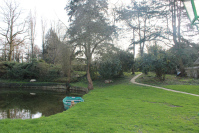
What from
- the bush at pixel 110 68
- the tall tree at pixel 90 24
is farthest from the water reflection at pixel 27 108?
the bush at pixel 110 68

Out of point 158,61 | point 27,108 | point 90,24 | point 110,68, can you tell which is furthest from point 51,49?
point 158,61

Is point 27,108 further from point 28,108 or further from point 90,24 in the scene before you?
point 90,24

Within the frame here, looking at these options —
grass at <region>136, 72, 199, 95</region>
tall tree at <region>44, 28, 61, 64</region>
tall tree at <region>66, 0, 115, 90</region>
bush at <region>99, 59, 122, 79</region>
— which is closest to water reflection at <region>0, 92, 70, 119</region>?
tall tree at <region>66, 0, 115, 90</region>

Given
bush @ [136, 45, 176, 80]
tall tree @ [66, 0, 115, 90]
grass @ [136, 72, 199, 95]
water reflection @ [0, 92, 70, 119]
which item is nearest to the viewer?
water reflection @ [0, 92, 70, 119]

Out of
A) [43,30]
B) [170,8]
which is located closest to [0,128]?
[170,8]

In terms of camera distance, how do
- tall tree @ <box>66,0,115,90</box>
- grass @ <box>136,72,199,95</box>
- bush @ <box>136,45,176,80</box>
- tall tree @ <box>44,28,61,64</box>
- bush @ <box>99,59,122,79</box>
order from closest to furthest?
grass @ <box>136,72,199,95</box> → tall tree @ <box>66,0,115,90</box> → bush @ <box>136,45,176,80</box> → bush @ <box>99,59,122,79</box> → tall tree @ <box>44,28,61,64</box>

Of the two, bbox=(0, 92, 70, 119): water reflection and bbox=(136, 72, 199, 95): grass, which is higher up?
bbox=(136, 72, 199, 95): grass

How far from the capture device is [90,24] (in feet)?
50.9

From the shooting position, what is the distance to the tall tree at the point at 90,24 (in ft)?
51.1

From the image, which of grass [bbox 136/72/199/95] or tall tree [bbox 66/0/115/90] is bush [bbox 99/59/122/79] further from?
tall tree [bbox 66/0/115/90]

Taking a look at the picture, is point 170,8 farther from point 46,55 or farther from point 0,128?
point 46,55

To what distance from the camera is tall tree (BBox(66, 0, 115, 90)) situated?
15578 mm

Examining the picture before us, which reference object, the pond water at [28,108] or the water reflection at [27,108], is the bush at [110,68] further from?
the water reflection at [27,108]

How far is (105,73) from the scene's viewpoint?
2186 cm
